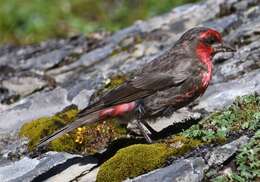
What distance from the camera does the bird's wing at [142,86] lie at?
28.3ft

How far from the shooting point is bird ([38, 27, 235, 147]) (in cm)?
854

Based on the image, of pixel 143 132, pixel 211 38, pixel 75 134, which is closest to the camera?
pixel 143 132

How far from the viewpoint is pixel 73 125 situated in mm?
8266

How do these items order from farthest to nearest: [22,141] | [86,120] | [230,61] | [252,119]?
1. [230,61]
2. [22,141]
3. [86,120]
4. [252,119]

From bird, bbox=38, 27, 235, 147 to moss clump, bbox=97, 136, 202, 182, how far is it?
99cm

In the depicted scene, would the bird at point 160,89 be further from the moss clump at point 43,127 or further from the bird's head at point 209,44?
the moss clump at point 43,127

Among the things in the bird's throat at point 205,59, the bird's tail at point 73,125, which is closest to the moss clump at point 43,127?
the bird's tail at point 73,125

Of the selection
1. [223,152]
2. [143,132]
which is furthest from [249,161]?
[143,132]

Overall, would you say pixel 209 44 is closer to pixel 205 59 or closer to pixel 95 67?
pixel 205 59

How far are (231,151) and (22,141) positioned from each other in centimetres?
300

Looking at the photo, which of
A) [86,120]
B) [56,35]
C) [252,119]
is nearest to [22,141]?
[86,120]

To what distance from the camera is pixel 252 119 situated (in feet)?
24.4

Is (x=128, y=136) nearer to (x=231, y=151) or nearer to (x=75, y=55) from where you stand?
(x=231, y=151)

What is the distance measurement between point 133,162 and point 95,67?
4.48 metres
